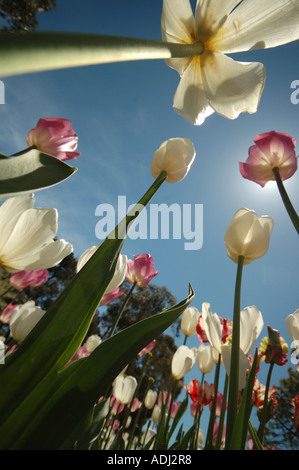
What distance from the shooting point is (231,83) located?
0.67 metres

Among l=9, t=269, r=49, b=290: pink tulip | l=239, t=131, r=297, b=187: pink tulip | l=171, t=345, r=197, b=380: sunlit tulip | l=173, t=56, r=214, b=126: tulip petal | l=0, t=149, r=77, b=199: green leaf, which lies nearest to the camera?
l=0, t=149, r=77, b=199: green leaf

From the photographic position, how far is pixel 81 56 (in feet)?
0.78

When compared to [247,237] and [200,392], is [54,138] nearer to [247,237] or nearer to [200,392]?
[247,237]

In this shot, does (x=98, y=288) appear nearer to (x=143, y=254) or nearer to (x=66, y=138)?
(x=66, y=138)

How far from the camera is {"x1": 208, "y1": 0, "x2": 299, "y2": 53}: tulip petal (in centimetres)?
54

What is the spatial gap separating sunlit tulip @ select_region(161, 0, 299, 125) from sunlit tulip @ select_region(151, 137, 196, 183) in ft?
0.75

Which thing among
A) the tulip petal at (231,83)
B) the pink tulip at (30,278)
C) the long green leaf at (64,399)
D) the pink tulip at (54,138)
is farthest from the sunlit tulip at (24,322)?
the tulip petal at (231,83)

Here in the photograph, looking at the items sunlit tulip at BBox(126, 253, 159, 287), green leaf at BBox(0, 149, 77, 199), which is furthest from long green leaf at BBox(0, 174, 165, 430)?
sunlit tulip at BBox(126, 253, 159, 287)

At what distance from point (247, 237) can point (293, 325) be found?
378mm

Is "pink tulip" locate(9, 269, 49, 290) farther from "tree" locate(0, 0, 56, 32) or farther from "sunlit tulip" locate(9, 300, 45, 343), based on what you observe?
"tree" locate(0, 0, 56, 32)

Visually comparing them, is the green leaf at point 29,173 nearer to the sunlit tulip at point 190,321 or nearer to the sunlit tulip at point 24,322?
the sunlit tulip at point 24,322

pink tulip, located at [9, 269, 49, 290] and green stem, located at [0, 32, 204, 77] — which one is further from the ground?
pink tulip, located at [9, 269, 49, 290]
